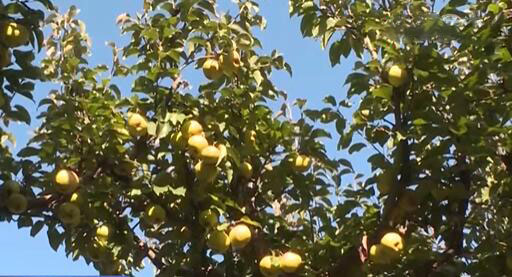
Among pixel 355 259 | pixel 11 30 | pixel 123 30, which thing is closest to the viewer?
pixel 11 30

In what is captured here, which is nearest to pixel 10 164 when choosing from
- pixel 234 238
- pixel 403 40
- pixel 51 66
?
pixel 51 66

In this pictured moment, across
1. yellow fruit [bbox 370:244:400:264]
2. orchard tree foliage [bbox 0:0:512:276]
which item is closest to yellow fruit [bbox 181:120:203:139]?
orchard tree foliage [bbox 0:0:512:276]

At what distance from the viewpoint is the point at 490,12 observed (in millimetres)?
4270

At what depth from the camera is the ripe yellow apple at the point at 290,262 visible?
12.9 feet

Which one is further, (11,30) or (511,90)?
(511,90)

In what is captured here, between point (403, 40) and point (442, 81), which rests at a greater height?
point (403, 40)

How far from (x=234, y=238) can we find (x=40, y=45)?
1392 mm

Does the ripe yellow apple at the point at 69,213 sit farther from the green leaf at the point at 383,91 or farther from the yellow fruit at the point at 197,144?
the green leaf at the point at 383,91

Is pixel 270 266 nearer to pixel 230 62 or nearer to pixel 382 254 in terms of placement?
pixel 382 254

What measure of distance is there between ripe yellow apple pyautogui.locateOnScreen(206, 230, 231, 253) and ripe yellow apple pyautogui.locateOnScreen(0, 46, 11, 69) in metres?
1.34

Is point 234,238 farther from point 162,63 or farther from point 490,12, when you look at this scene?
point 490,12

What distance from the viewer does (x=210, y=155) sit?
3832mm

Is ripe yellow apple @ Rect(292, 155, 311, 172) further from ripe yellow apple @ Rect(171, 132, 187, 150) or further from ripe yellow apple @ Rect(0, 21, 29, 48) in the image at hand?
ripe yellow apple @ Rect(0, 21, 29, 48)

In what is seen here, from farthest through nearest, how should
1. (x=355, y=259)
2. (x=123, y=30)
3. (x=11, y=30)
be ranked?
(x=123, y=30)
(x=355, y=259)
(x=11, y=30)
